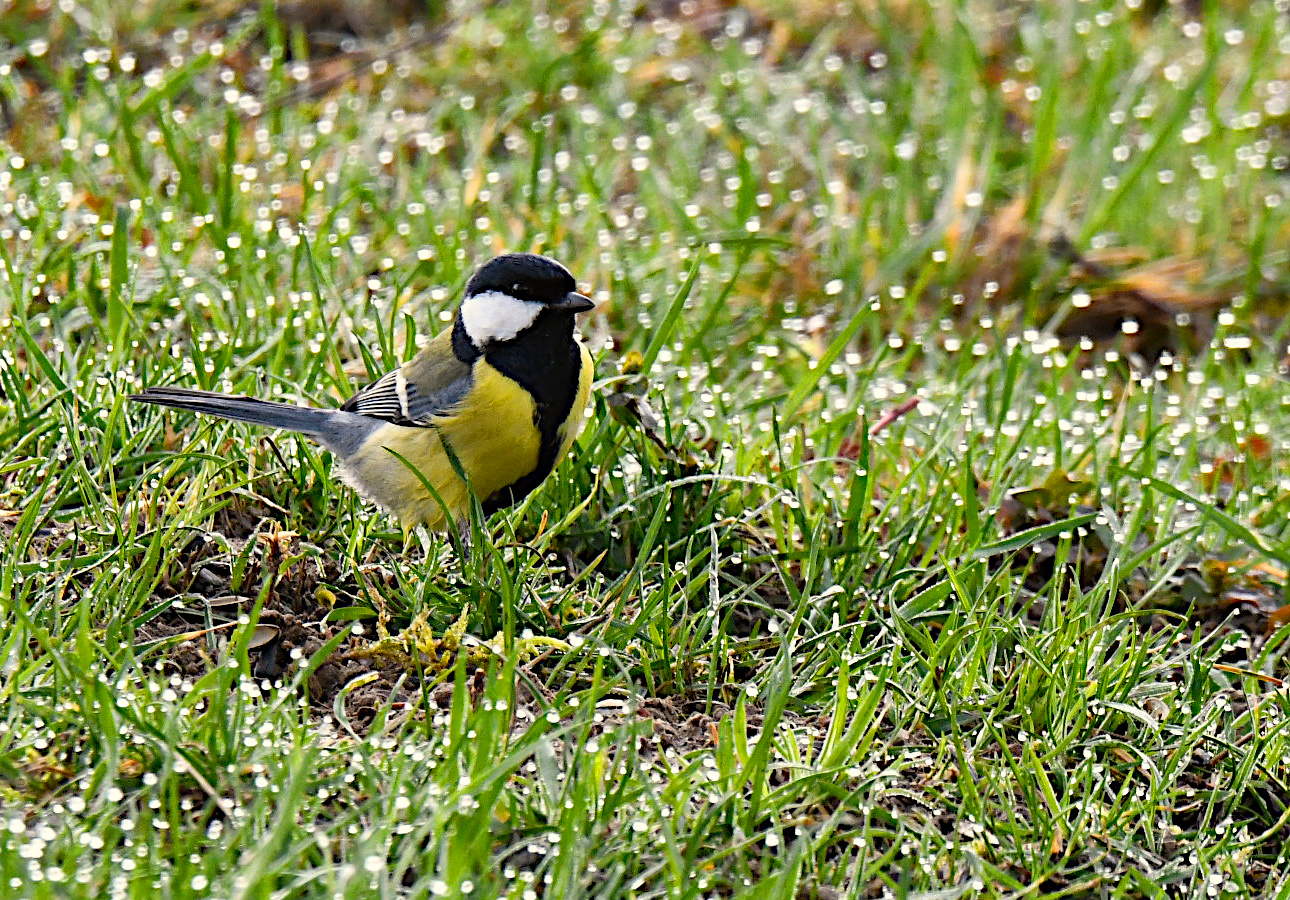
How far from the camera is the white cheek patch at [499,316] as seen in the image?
338 centimetres

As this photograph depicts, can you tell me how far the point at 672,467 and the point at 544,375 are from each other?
1.47ft

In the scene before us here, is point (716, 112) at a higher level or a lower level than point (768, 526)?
higher

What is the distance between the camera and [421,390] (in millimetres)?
3383

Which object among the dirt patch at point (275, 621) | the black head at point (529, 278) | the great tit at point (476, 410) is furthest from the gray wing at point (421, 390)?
the dirt patch at point (275, 621)

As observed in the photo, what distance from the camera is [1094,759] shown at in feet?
9.84

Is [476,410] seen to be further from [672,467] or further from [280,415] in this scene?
[672,467]

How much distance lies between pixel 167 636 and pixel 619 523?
104cm

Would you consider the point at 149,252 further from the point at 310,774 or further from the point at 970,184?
the point at 970,184

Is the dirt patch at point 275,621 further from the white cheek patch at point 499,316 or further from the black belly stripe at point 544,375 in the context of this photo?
the white cheek patch at point 499,316

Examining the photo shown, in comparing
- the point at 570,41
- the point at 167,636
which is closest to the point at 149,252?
the point at 167,636

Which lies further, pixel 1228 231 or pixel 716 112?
pixel 716 112

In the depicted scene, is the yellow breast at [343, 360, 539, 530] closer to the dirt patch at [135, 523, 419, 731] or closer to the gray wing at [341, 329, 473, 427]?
the gray wing at [341, 329, 473, 427]

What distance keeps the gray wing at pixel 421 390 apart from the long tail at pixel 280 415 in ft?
0.15

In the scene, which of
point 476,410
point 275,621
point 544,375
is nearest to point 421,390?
point 476,410
